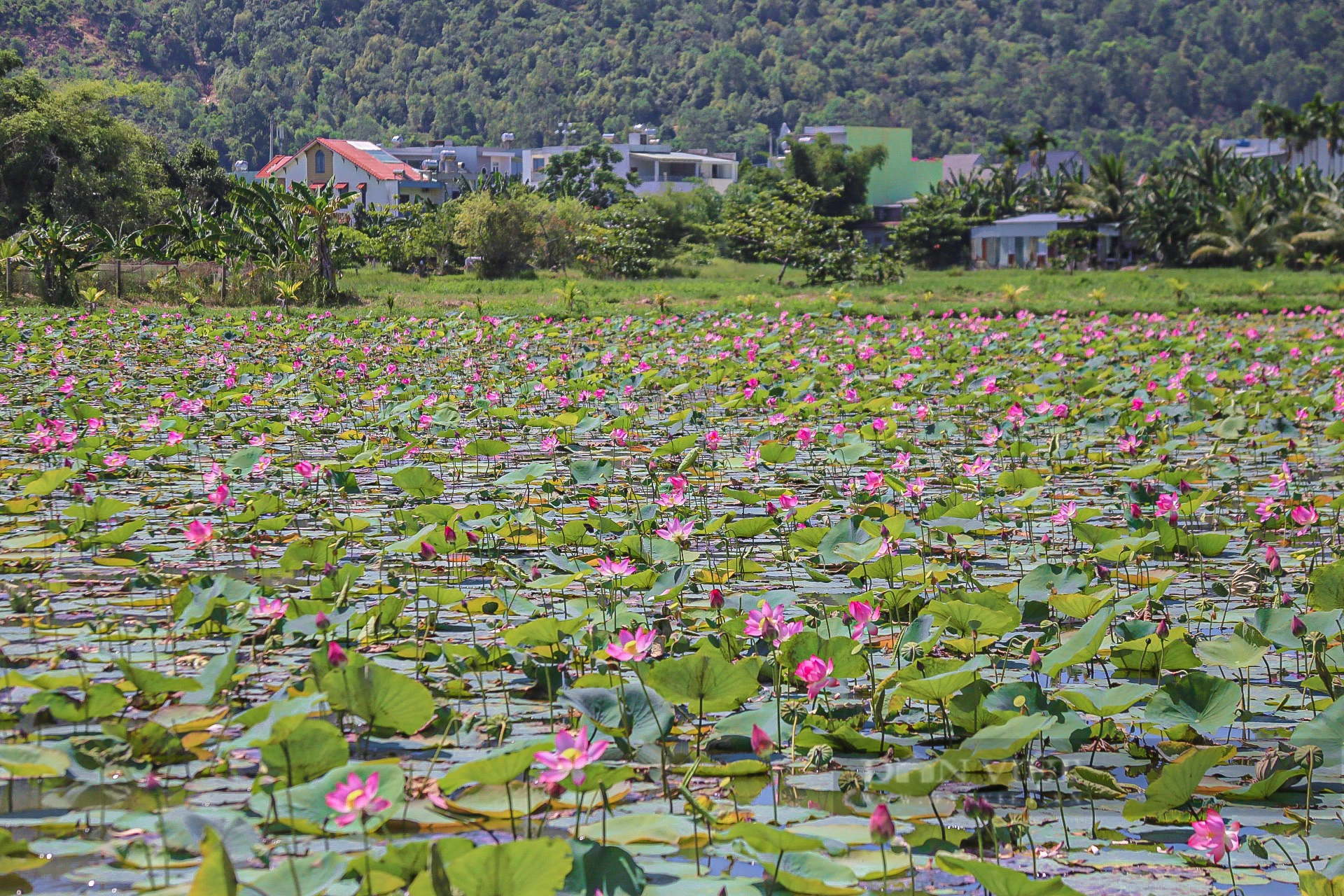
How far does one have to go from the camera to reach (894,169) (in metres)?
57.7

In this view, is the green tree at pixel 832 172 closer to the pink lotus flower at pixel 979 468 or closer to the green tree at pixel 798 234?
the green tree at pixel 798 234

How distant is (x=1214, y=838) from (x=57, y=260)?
19089mm

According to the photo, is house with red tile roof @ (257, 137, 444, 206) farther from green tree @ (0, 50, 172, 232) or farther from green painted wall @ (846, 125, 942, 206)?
green tree @ (0, 50, 172, 232)

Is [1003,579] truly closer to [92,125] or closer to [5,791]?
[5,791]

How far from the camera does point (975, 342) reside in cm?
1248

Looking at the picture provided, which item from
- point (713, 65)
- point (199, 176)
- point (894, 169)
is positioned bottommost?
point (199, 176)

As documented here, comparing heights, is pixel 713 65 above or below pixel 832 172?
above

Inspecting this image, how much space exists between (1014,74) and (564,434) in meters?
107

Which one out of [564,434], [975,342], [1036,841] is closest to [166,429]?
[564,434]

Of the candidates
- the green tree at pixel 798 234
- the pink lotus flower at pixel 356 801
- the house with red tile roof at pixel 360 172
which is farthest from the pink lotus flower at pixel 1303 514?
the house with red tile roof at pixel 360 172

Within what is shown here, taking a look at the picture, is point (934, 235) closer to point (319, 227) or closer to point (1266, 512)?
point (319, 227)

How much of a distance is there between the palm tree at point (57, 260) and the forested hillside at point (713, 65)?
230ft

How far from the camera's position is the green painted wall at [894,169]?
186 feet

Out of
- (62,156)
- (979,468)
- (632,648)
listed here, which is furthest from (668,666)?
(62,156)
